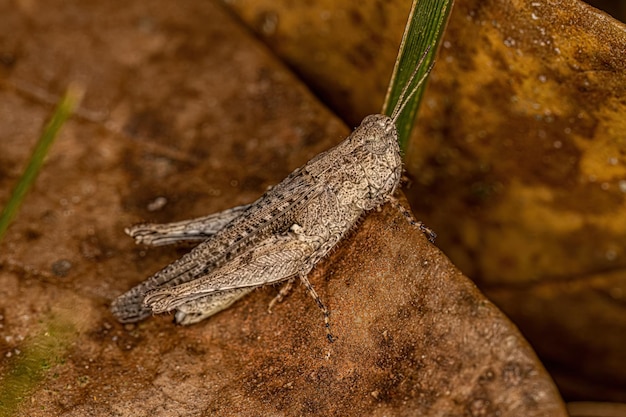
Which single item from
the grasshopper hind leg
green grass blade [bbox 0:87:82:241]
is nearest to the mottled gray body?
the grasshopper hind leg

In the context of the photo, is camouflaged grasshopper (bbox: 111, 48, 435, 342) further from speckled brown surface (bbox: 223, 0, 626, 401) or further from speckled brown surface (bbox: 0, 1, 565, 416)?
speckled brown surface (bbox: 223, 0, 626, 401)

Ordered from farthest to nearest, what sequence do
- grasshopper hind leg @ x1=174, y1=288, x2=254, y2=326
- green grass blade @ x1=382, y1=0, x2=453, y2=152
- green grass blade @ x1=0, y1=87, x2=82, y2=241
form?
grasshopper hind leg @ x1=174, y1=288, x2=254, y2=326 < green grass blade @ x1=382, y1=0, x2=453, y2=152 < green grass blade @ x1=0, y1=87, x2=82, y2=241

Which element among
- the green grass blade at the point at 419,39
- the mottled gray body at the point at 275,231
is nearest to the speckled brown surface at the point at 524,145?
the green grass blade at the point at 419,39

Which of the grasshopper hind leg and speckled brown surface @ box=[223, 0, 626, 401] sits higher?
speckled brown surface @ box=[223, 0, 626, 401]

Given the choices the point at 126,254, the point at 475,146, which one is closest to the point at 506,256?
the point at 475,146

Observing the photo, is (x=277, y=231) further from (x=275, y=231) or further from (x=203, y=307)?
(x=203, y=307)

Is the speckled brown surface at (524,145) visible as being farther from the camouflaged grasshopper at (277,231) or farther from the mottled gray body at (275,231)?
the mottled gray body at (275,231)

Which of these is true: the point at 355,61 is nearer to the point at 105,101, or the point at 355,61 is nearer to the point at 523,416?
the point at 105,101
